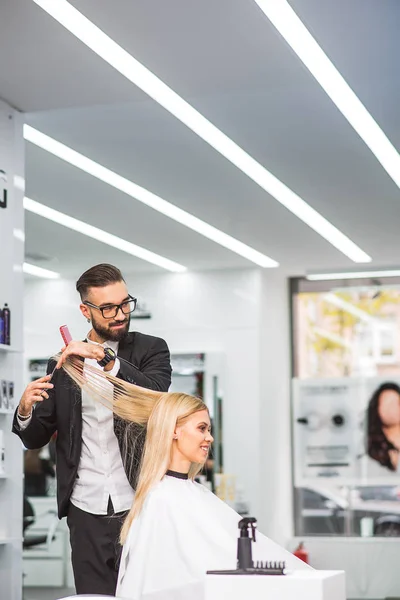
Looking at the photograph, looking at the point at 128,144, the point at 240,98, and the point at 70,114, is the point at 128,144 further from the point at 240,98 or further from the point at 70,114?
the point at 240,98

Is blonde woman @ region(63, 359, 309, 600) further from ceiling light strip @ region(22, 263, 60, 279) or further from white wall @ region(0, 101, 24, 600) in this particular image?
ceiling light strip @ region(22, 263, 60, 279)

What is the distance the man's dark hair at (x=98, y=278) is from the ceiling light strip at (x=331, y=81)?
4.09ft

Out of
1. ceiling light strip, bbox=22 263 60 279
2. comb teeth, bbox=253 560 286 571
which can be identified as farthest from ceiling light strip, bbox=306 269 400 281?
comb teeth, bbox=253 560 286 571

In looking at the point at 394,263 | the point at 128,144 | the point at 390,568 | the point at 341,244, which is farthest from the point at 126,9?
the point at 390,568

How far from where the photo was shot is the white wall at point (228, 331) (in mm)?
7582

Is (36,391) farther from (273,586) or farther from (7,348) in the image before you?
(7,348)

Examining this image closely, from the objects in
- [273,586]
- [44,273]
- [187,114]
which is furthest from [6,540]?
[273,586]

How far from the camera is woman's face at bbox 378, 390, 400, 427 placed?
8188 mm

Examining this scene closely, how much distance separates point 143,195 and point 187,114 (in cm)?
125

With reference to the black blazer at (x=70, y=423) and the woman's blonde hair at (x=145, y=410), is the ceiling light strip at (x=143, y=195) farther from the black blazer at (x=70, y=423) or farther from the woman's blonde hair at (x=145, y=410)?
the woman's blonde hair at (x=145, y=410)

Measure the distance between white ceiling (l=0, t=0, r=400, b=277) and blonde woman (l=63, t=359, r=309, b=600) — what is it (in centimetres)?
152

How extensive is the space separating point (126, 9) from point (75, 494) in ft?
5.79

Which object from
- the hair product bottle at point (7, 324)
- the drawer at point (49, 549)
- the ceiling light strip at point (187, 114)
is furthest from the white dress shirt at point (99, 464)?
the drawer at point (49, 549)

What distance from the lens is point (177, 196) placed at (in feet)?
20.2
